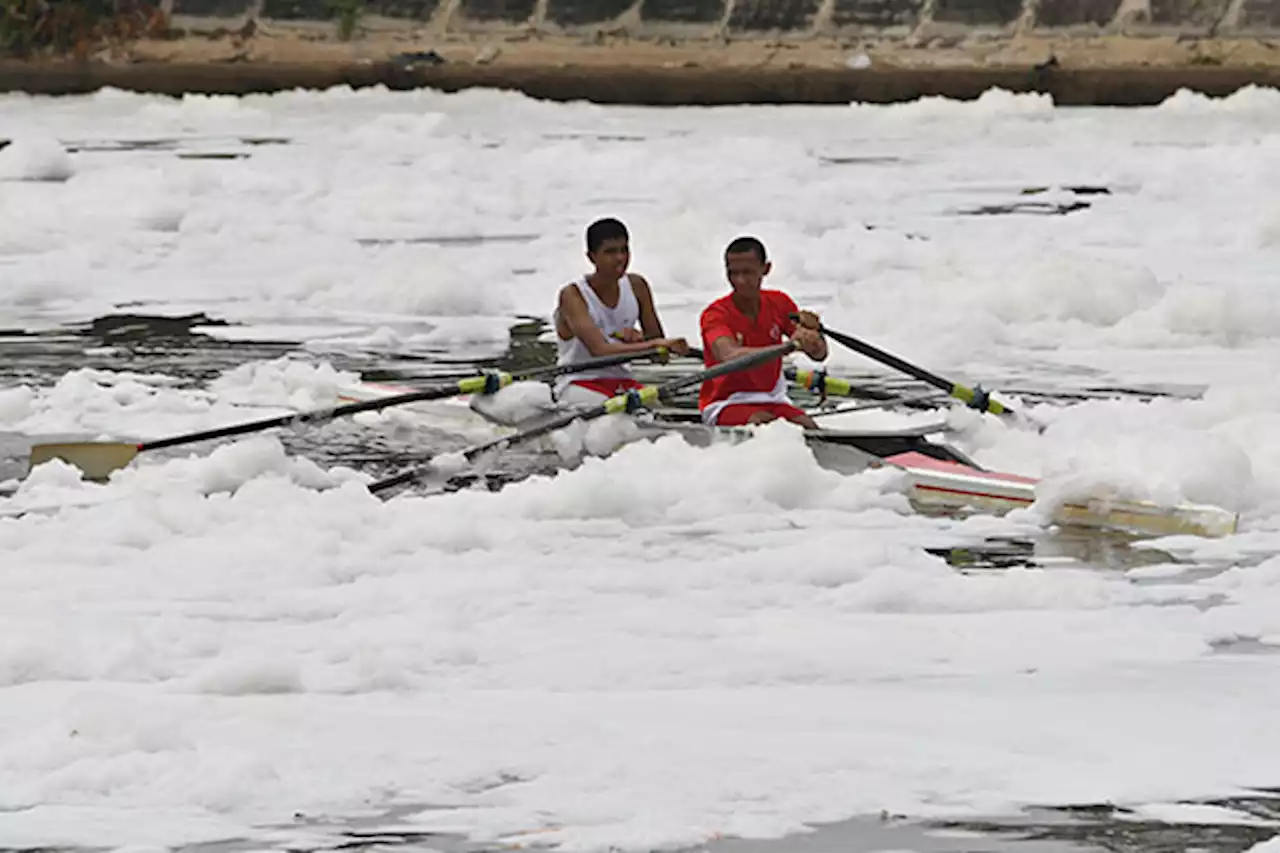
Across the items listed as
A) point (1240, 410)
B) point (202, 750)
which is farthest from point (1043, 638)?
point (1240, 410)

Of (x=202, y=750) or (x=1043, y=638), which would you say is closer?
(x=202, y=750)

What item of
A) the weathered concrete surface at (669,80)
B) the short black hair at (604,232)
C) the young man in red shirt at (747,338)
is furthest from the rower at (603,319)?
the weathered concrete surface at (669,80)

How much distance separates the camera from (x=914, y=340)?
14430mm

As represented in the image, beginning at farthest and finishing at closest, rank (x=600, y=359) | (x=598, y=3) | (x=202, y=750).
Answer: (x=598, y=3) → (x=600, y=359) → (x=202, y=750)

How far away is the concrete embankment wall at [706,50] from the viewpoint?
31391 millimetres

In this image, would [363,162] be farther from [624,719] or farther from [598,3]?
[624,719]

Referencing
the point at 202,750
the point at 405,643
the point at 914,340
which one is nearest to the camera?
the point at 202,750

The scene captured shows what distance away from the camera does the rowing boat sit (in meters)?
9.44

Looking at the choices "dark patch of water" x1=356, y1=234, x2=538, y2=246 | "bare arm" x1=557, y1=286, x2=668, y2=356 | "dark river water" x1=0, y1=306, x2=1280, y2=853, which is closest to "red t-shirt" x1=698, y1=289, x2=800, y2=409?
"bare arm" x1=557, y1=286, x2=668, y2=356

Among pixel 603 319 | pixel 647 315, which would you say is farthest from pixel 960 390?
pixel 603 319

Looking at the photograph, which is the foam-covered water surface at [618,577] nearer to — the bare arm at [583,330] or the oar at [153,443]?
the oar at [153,443]

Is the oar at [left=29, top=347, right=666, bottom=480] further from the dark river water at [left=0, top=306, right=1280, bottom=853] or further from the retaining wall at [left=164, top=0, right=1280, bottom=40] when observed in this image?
the retaining wall at [left=164, top=0, right=1280, bottom=40]

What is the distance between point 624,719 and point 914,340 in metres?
7.70

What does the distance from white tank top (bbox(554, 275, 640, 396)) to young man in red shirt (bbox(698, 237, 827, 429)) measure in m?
0.81
